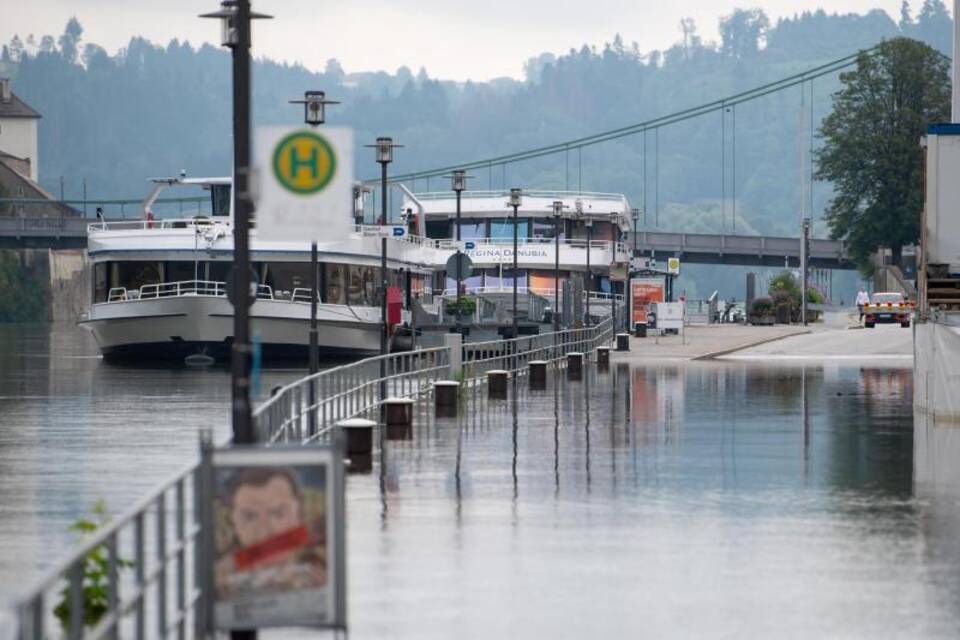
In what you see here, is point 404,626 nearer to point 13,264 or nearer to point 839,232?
point 839,232

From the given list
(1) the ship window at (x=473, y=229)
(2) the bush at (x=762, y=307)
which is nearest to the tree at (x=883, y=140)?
(2) the bush at (x=762, y=307)

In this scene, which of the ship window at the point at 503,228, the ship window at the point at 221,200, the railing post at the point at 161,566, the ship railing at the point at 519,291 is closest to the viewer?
the railing post at the point at 161,566

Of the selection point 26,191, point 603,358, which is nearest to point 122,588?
point 603,358

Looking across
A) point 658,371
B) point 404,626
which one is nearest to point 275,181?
point 404,626

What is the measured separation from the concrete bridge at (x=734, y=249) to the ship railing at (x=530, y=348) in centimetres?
8782

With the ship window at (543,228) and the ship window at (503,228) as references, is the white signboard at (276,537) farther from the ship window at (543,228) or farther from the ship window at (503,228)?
the ship window at (543,228)

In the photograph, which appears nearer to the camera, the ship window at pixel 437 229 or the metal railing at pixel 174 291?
the metal railing at pixel 174 291

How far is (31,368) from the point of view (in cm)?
5244

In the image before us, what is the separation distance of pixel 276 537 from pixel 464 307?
182 ft

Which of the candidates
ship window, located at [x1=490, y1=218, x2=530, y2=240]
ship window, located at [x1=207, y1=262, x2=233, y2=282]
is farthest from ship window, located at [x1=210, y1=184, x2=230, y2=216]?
ship window, located at [x1=490, y1=218, x2=530, y2=240]

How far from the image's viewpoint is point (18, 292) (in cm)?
14900

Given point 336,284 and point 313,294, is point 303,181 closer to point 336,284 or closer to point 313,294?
point 313,294

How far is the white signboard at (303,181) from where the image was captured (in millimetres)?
10719

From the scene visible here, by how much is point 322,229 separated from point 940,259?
2045cm
